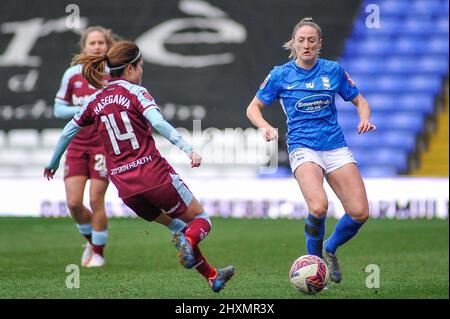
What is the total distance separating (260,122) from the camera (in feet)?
26.3

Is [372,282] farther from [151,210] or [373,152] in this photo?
[373,152]

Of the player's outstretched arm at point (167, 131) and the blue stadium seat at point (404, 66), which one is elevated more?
the player's outstretched arm at point (167, 131)

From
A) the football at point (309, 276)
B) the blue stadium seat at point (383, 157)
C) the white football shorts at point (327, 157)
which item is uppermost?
the white football shorts at point (327, 157)

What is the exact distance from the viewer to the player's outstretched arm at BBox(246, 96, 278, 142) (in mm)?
7723

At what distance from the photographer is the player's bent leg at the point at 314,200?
8.00m

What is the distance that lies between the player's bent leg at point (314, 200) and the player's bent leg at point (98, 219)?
106 inches

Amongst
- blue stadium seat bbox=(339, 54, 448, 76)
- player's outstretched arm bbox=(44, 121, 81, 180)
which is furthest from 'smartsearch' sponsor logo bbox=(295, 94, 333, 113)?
blue stadium seat bbox=(339, 54, 448, 76)

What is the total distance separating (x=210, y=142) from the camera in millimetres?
18078

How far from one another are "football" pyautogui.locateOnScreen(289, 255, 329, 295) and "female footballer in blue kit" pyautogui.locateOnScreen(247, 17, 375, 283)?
36 centimetres

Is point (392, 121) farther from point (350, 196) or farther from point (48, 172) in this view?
point (48, 172)

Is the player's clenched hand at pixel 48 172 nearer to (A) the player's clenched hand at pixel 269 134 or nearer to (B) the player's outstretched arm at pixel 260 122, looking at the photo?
(B) the player's outstretched arm at pixel 260 122

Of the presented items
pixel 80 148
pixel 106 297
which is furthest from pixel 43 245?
pixel 106 297

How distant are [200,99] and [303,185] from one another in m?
10.9

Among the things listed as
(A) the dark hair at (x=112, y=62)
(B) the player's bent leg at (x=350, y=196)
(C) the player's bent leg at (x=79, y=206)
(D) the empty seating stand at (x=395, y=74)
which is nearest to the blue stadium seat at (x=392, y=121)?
(D) the empty seating stand at (x=395, y=74)
